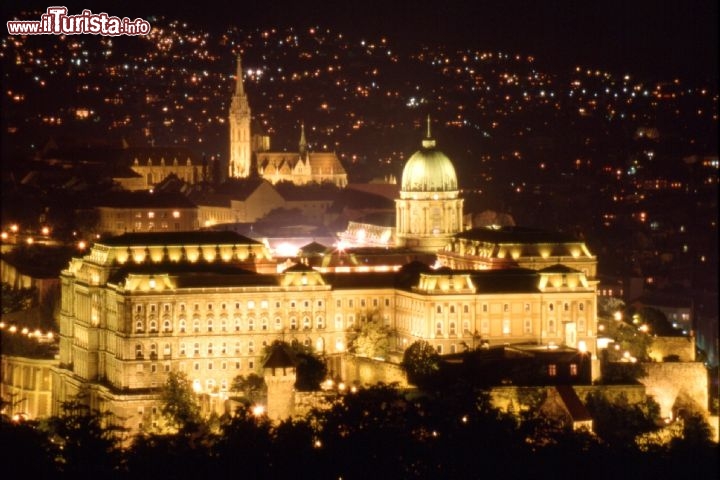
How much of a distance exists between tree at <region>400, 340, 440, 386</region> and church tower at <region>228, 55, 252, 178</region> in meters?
71.6

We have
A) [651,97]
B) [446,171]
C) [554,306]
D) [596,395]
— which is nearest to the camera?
[596,395]

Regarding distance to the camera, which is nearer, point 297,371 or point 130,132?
point 297,371

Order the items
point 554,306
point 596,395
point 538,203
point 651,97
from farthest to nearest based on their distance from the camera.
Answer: point 651,97 < point 538,203 < point 554,306 < point 596,395

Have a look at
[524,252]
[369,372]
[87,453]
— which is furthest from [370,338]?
[87,453]

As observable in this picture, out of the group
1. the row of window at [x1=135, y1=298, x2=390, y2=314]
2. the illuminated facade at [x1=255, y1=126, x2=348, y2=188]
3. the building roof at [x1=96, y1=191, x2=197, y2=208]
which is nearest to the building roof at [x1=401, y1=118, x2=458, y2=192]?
the building roof at [x1=96, y1=191, x2=197, y2=208]

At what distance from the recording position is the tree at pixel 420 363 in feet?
354

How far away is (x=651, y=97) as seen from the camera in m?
198

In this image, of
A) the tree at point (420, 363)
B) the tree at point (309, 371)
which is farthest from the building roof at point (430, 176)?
the tree at point (309, 371)

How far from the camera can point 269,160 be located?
602 ft

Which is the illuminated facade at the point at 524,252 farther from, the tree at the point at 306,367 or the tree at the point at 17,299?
the tree at the point at 17,299

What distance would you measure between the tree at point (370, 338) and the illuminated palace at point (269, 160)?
A: 204 feet

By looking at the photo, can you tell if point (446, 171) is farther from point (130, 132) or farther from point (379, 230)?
point (130, 132)

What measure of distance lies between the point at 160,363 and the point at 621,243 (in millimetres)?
67411

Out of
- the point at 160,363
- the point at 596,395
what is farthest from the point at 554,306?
the point at 160,363
